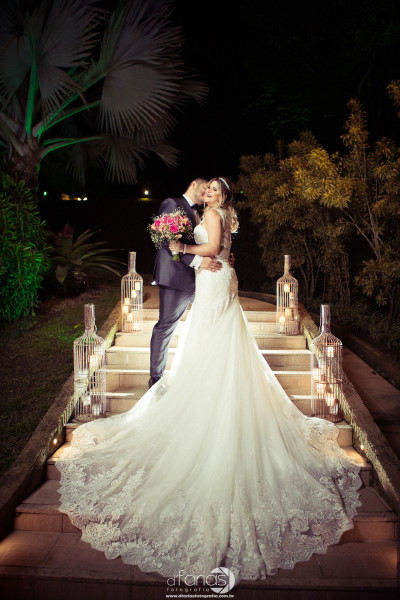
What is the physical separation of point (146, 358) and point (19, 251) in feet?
8.88

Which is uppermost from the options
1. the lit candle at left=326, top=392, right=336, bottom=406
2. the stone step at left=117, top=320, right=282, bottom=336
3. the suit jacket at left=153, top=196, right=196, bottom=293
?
the suit jacket at left=153, top=196, right=196, bottom=293

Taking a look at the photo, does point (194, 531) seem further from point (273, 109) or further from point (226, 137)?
point (226, 137)

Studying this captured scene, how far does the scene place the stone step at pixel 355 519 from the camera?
9.84ft

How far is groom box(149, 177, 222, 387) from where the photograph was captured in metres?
4.13

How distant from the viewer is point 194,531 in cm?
268

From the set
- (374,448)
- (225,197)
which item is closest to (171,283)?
(225,197)

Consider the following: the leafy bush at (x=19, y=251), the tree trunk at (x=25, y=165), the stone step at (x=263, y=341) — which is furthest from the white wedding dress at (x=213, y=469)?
the tree trunk at (x=25, y=165)

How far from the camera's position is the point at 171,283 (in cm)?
416

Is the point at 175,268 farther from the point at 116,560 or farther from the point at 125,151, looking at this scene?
the point at 125,151

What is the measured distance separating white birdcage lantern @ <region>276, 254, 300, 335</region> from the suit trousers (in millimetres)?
1629

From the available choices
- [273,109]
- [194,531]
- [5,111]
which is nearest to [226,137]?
[273,109]

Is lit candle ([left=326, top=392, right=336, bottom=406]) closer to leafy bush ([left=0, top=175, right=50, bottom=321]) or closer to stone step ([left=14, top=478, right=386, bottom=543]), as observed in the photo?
stone step ([left=14, top=478, right=386, bottom=543])

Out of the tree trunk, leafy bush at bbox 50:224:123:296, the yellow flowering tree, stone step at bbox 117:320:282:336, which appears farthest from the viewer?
leafy bush at bbox 50:224:123:296

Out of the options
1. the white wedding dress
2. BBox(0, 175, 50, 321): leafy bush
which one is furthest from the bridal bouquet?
BBox(0, 175, 50, 321): leafy bush
